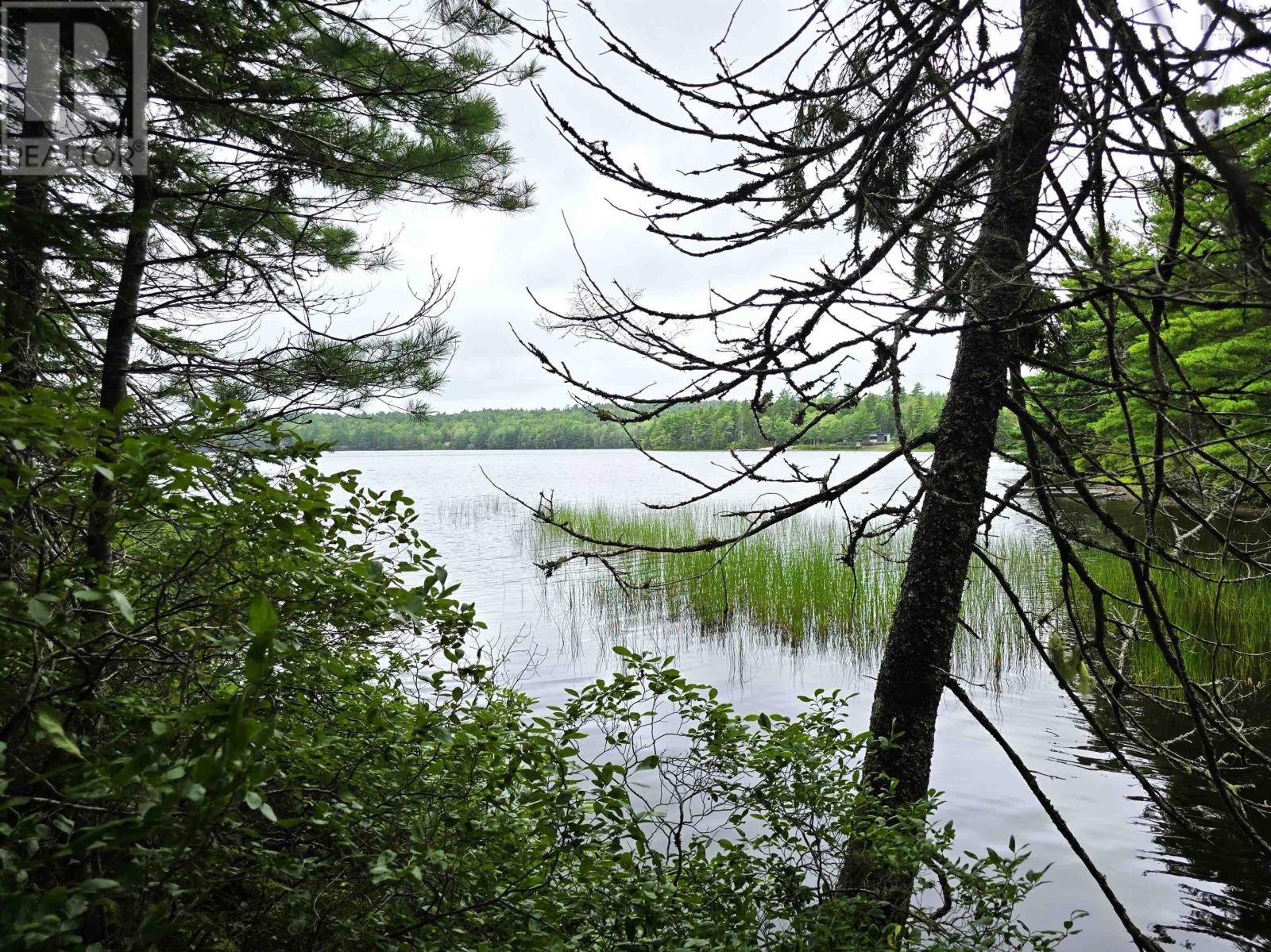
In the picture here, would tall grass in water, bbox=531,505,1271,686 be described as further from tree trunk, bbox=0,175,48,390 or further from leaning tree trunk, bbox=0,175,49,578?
leaning tree trunk, bbox=0,175,49,578

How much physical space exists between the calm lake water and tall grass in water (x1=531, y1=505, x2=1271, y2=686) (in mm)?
217

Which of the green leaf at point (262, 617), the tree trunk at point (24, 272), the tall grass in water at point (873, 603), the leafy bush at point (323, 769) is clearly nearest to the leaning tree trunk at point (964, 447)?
the leafy bush at point (323, 769)

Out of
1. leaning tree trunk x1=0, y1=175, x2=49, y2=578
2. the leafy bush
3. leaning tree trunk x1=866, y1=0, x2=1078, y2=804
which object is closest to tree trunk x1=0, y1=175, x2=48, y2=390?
leaning tree trunk x1=0, y1=175, x2=49, y2=578

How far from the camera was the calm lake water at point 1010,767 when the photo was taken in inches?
155

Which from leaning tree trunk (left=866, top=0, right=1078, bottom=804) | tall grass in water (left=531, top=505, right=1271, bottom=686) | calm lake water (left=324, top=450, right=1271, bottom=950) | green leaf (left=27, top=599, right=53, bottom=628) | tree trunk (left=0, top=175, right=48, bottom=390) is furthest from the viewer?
tall grass in water (left=531, top=505, right=1271, bottom=686)

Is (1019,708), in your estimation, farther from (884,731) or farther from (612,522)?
(612,522)

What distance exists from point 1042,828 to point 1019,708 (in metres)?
2.21

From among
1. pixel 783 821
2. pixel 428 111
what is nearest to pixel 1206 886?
pixel 783 821

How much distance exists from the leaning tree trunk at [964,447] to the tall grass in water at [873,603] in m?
3.37

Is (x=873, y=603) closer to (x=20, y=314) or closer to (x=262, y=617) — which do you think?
(x=20, y=314)

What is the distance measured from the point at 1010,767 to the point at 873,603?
313 centimetres

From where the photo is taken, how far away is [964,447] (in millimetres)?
2375

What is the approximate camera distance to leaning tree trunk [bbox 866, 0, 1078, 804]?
7.49ft

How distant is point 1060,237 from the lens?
2.28 m
